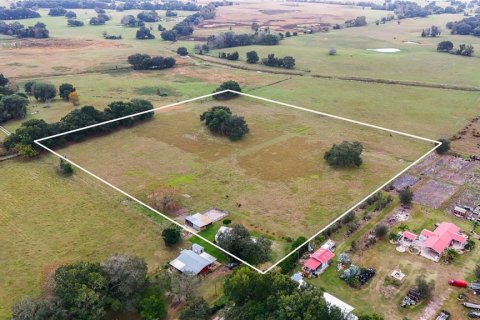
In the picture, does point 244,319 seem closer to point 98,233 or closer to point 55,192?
point 98,233

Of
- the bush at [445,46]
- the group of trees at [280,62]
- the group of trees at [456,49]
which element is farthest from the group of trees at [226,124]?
the bush at [445,46]

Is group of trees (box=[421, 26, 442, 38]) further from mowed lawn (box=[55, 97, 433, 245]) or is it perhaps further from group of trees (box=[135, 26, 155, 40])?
mowed lawn (box=[55, 97, 433, 245])

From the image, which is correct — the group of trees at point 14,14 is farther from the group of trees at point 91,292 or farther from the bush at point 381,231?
the bush at point 381,231

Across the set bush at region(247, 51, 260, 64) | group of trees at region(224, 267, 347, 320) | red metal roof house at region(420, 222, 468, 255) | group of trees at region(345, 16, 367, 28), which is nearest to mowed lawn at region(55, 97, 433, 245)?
red metal roof house at region(420, 222, 468, 255)

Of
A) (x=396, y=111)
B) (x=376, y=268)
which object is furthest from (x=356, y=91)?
(x=376, y=268)

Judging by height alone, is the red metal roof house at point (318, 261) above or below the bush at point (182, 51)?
below

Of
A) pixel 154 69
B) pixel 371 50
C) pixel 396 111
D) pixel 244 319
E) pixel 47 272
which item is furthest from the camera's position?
pixel 371 50

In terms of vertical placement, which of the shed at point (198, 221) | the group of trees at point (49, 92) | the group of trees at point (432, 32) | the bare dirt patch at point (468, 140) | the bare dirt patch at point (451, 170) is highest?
the group of trees at point (432, 32)
